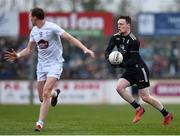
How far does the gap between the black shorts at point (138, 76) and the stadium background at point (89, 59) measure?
17960 mm

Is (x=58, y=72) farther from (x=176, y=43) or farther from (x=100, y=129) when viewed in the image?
(x=176, y=43)

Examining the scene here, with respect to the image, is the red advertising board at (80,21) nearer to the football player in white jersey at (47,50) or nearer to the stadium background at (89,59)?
the stadium background at (89,59)

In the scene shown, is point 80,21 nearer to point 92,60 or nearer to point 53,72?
point 92,60

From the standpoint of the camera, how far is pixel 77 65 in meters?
34.3

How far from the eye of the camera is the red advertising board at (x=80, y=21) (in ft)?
116

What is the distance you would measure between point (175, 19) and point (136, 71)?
71.6 ft

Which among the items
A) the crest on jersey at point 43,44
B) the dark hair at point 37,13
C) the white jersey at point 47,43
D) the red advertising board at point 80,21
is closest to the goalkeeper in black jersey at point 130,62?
the white jersey at point 47,43

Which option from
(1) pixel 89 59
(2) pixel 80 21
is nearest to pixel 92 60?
(1) pixel 89 59

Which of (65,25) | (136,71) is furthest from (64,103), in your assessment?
(136,71)

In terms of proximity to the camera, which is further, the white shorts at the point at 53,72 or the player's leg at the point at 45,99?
the white shorts at the point at 53,72

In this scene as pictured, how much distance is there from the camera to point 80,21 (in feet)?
117

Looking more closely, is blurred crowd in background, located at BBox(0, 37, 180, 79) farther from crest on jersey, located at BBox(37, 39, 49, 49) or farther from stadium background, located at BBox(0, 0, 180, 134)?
crest on jersey, located at BBox(37, 39, 49, 49)

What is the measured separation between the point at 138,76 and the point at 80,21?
2108cm

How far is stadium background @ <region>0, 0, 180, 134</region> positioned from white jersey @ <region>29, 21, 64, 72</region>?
18.4 m
